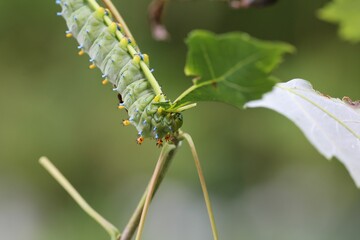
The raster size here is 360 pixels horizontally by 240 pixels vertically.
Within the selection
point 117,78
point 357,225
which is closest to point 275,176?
point 357,225

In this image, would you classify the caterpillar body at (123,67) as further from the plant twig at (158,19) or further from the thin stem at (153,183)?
the plant twig at (158,19)

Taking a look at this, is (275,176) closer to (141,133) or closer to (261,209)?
(261,209)

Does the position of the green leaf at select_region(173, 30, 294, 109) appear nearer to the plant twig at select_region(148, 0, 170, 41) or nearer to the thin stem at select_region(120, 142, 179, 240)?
the thin stem at select_region(120, 142, 179, 240)

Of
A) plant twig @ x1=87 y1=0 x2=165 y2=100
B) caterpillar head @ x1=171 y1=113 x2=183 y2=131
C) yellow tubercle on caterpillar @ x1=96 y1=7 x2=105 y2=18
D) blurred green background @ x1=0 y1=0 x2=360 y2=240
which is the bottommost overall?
caterpillar head @ x1=171 y1=113 x2=183 y2=131

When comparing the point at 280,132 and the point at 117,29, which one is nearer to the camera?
the point at 117,29

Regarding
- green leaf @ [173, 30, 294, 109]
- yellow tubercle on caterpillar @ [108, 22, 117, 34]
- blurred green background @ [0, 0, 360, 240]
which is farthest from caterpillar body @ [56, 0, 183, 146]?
blurred green background @ [0, 0, 360, 240]

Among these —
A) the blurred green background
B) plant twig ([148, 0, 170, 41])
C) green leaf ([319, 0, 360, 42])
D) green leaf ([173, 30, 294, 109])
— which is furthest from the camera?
the blurred green background

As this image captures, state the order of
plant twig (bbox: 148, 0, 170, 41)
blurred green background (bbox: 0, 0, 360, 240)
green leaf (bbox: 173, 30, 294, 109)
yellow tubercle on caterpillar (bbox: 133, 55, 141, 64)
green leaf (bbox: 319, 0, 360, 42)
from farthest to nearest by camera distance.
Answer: blurred green background (bbox: 0, 0, 360, 240), plant twig (bbox: 148, 0, 170, 41), yellow tubercle on caterpillar (bbox: 133, 55, 141, 64), green leaf (bbox: 319, 0, 360, 42), green leaf (bbox: 173, 30, 294, 109)
